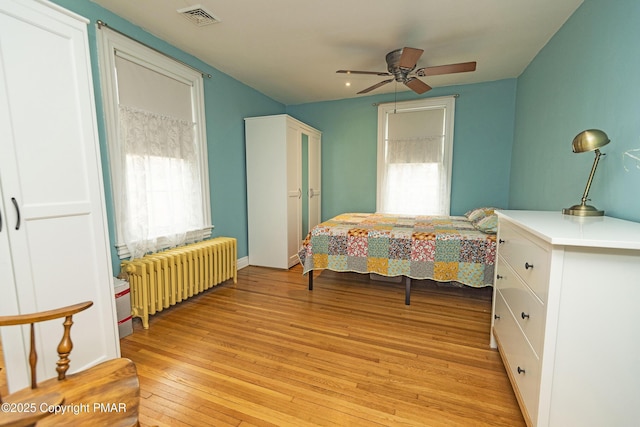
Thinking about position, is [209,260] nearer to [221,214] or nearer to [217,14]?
[221,214]

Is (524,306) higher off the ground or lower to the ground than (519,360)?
higher

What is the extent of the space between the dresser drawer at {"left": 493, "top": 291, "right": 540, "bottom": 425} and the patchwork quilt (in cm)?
73

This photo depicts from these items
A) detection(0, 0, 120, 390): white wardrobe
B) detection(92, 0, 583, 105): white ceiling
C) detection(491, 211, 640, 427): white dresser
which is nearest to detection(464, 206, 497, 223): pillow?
detection(92, 0, 583, 105): white ceiling

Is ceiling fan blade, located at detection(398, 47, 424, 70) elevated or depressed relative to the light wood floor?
elevated

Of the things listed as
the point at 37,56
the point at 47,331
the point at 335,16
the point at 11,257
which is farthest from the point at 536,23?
the point at 47,331

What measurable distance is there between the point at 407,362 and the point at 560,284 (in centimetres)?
115

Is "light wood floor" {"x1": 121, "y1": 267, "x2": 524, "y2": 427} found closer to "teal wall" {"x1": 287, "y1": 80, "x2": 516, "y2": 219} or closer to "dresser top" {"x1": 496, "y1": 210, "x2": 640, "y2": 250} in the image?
"dresser top" {"x1": 496, "y1": 210, "x2": 640, "y2": 250}

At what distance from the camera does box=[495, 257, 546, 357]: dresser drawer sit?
1133 mm

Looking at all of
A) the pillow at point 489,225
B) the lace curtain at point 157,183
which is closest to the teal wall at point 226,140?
the lace curtain at point 157,183

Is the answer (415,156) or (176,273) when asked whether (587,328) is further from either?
(415,156)

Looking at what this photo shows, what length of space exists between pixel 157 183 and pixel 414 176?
351cm

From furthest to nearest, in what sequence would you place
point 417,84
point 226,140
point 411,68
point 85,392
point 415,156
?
point 415,156 → point 226,140 → point 417,84 → point 411,68 → point 85,392

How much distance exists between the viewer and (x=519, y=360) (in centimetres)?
138

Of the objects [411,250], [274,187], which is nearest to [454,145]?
[411,250]
